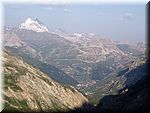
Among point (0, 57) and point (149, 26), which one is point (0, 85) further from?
point (149, 26)

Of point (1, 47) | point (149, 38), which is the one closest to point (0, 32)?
point (1, 47)

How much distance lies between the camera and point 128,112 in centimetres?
17850

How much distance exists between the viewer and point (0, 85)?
3083cm

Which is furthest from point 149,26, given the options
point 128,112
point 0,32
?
point 128,112

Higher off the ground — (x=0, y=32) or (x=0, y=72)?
(x=0, y=32)

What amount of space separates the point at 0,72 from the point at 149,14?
784 inches

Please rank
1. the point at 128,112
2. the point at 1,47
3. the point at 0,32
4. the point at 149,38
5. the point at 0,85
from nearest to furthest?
the point at 0,85 → the point at 1,47 → the point at 0,32 → the point at 149,38 → the point at 128,112

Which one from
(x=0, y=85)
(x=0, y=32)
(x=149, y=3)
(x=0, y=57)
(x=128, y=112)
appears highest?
(x=149, y=3)

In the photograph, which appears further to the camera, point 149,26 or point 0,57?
point 149,26

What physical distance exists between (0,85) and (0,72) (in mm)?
1191

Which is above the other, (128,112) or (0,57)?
(0,57)

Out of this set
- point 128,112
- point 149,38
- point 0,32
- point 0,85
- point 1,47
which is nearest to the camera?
point 0,85

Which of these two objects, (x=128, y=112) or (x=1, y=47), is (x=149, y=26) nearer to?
(x=1, y=47)

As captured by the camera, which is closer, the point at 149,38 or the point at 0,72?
the point at 0,72
